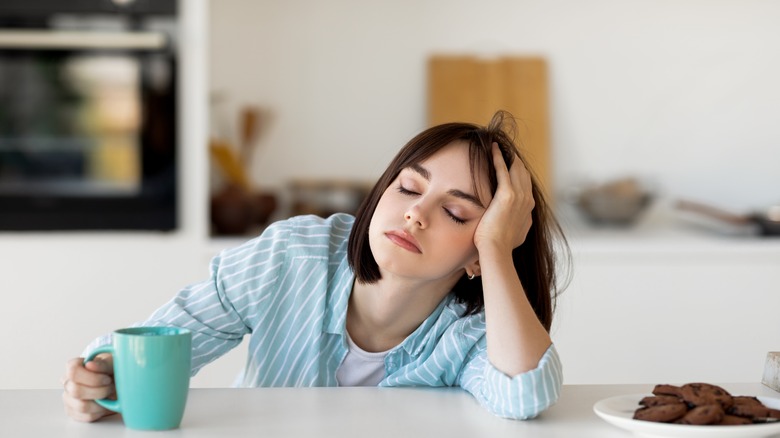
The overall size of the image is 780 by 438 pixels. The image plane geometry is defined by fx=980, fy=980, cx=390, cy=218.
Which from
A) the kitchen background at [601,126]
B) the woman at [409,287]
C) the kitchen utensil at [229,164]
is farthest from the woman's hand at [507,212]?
the kitchen utensil at [229,164]

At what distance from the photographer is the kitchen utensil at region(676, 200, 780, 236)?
10.3ft

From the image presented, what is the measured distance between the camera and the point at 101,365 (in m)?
1.13

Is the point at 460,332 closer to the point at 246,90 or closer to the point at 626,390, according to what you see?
the point at 626,390

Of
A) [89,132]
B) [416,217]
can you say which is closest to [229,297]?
[416,217]

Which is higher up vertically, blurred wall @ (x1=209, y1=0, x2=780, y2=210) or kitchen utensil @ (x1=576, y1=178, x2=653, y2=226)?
blurred wall @ (x1=209, y1=0, x2=780, y2=210)

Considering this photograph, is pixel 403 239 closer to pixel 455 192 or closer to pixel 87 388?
pixel 455 192

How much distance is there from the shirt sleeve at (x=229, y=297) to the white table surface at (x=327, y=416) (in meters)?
0.20

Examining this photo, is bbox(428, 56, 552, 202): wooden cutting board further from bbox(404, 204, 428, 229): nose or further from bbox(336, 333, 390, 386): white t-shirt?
bbox(404, 204, 428, 229): nose

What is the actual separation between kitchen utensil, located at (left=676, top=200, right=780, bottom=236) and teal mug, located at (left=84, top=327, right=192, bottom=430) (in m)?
2.50

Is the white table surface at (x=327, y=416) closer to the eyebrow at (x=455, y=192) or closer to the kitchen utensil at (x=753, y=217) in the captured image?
the eyebrow at (x=455, y=192)

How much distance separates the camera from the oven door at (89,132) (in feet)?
9.27

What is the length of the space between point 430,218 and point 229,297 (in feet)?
1.15

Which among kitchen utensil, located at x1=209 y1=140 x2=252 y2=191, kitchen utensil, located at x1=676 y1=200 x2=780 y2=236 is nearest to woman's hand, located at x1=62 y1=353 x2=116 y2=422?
kitchen utensil, located at x1=209 y1=140 x2=252 y2=191

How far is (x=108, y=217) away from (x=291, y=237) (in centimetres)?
147
